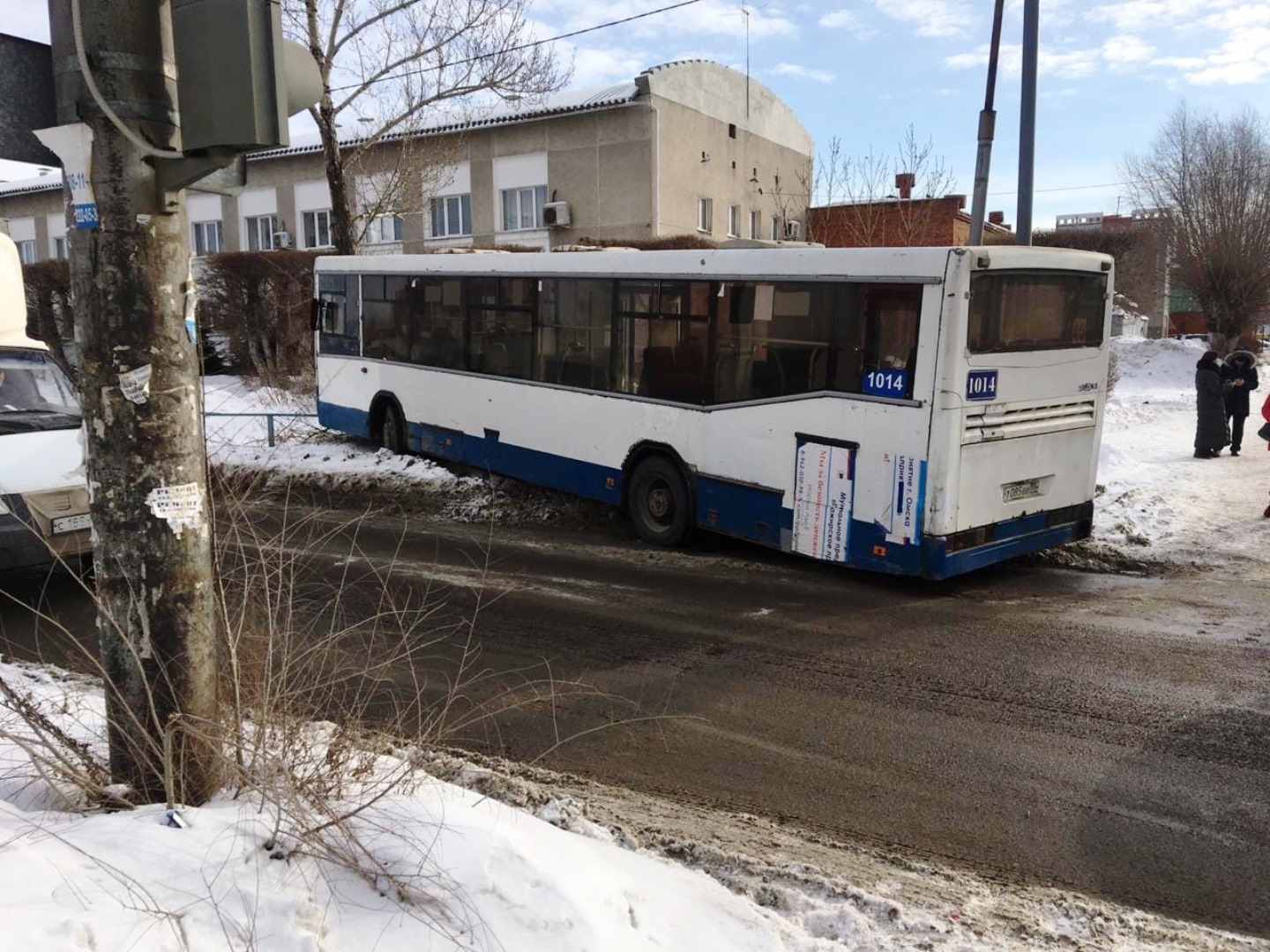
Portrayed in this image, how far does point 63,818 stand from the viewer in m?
3.20

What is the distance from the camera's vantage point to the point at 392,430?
550 inches

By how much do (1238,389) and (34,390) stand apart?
49.4ft

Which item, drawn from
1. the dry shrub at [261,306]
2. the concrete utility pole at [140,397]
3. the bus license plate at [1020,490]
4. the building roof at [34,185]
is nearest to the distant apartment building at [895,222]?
the bus license plate at [1020,490]

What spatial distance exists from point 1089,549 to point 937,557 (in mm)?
2661

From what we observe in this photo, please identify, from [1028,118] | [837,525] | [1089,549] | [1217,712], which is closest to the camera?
[1217,712]

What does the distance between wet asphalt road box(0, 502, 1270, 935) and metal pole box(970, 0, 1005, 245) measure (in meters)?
5.58

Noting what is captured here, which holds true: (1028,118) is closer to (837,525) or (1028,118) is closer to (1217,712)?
(837,525)

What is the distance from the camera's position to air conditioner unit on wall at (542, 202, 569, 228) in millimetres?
27344

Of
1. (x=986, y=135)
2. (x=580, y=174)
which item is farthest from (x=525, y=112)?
(x=986, y=135)

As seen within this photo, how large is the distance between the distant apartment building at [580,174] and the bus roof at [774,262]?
1223cm

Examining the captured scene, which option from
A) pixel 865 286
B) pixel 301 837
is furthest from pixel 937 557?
pixel 301 837

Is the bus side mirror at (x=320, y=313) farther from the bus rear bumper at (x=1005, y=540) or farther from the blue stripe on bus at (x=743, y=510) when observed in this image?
the bus rear bumper at (x=1005, y=540)

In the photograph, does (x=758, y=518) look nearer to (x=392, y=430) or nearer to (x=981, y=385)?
(x=981, y=385)

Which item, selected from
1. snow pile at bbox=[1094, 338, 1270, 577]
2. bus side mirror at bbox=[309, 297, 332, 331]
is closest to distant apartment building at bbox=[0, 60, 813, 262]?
bus side mirror at bbox=[309, 297, 332, 331]
